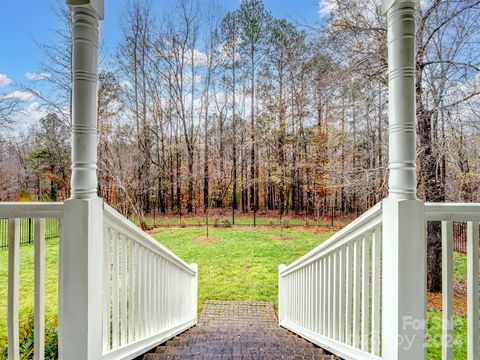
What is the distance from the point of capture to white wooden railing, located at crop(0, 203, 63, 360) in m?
Answer: 1.25

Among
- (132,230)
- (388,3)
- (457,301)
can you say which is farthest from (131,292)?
(457,301)

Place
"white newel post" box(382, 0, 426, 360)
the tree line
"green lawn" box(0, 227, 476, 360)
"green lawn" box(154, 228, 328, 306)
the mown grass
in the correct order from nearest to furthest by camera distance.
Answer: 1. "white newel post" box(382, 0, 426, 360)
2. the mown grass
3. the tree line
4. "green lawn" box(0, 227, 476, 360)
5. "green lawn" box(154, 228, 328, 306)

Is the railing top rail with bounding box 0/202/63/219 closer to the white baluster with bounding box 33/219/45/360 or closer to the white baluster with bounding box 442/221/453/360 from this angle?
the white baluster with bounding box 33/219/45/360

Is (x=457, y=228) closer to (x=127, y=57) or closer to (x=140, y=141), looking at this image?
(x=140, y=141)

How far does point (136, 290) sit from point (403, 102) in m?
1.71

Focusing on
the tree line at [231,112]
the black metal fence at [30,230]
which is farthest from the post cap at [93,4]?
the tree line at [231,112]

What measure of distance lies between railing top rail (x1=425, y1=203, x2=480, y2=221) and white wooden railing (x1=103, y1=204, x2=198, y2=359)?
4.74ft

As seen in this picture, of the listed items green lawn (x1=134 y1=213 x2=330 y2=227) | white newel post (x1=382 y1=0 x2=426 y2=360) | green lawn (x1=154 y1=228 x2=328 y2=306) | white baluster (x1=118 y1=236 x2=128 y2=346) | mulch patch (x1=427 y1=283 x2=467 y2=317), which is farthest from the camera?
green lawn (x1=134 y1=213 x2=330 y2=227)

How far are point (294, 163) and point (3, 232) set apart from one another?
5212 millimetres

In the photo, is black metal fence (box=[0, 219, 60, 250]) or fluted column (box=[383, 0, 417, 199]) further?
black metal fence (box=[0, 219, 60, 250])

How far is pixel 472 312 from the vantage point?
4.19ft

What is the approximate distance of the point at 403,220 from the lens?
3.99 ft

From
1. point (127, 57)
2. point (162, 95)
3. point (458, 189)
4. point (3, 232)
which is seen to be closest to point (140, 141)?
point (162, 95)

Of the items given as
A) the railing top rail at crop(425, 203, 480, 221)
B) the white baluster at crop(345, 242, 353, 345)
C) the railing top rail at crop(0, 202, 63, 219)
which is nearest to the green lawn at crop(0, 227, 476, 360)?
the railing top rail at crop(0, 202, 63, 219)
